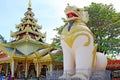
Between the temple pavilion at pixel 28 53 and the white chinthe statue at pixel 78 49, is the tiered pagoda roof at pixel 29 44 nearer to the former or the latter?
the temple pavilion at pixel 28 53

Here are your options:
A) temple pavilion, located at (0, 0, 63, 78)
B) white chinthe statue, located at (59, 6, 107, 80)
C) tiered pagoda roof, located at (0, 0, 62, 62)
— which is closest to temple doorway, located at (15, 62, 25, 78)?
temple pavilion, located at (0, 0, 63, 78)

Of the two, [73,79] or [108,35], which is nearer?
[73,79]

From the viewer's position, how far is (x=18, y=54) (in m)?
21.7

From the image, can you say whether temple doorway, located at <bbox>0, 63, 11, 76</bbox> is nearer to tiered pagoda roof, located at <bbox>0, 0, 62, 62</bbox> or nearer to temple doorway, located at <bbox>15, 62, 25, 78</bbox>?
temple doorway, located at <bbox>15, 62, 25, 78</bbox>

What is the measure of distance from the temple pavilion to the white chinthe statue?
8.07 m

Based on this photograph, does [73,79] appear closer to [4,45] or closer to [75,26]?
[75,26]

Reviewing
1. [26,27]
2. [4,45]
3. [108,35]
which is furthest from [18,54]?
[108,35]

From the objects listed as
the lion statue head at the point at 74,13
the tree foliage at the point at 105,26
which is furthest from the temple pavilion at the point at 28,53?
the lion statue head at the point at 74,13

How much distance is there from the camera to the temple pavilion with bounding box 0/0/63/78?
802 inches

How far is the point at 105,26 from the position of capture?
1612 centimetres

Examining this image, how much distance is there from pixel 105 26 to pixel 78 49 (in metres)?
6.99

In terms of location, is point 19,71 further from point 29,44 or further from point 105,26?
point 105,26

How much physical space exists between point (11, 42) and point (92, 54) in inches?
634

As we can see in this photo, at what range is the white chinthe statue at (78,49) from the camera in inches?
373
